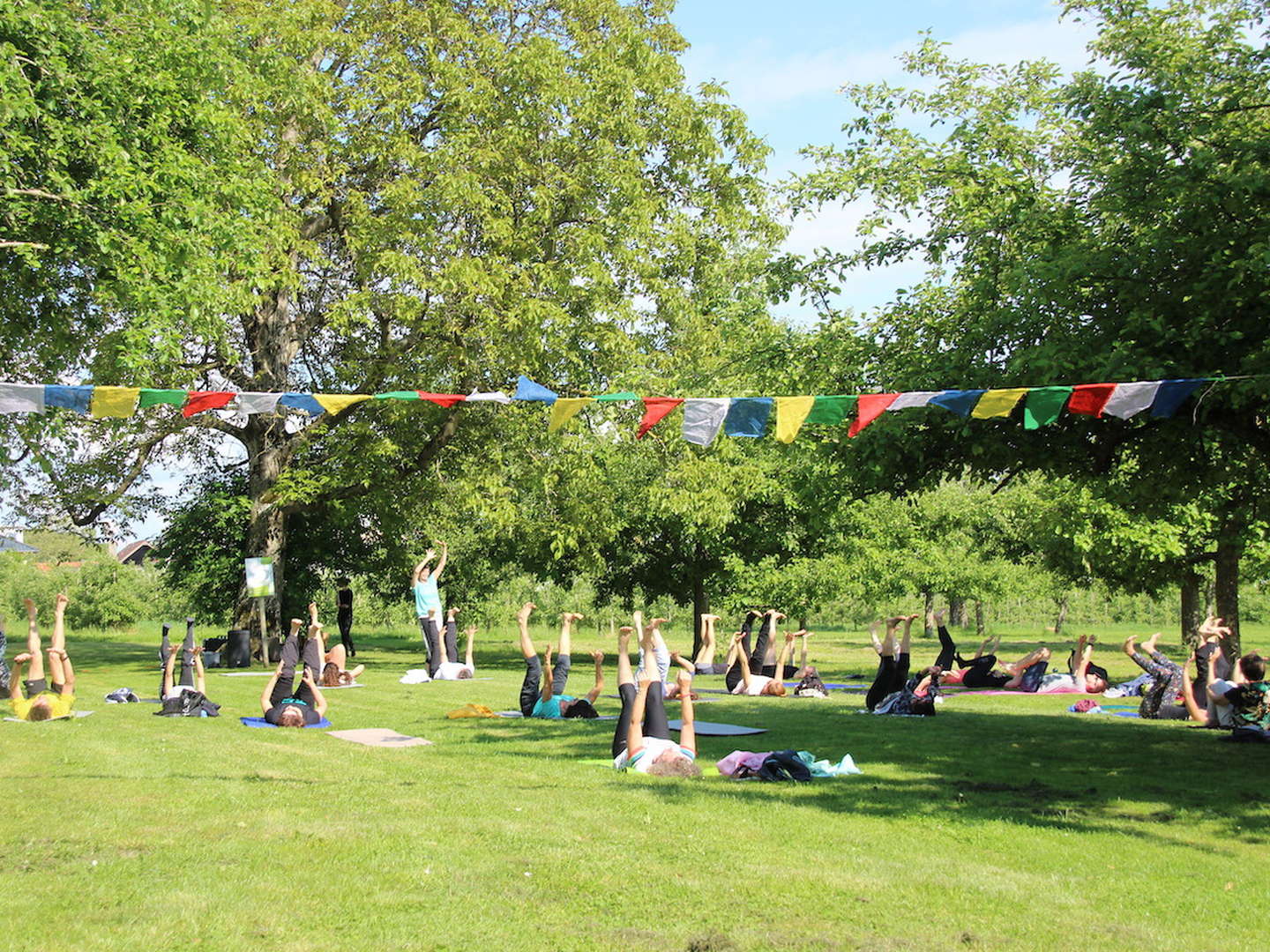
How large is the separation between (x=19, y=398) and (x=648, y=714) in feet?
21.3

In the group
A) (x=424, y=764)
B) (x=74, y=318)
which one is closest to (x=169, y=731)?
(x=424, y=764)

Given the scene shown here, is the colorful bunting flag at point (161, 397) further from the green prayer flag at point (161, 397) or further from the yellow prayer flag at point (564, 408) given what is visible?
the yellow prayer flag at point (564, 408)

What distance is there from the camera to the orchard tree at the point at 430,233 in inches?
834

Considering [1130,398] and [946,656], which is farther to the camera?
[946,656]

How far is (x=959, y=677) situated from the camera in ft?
67.7

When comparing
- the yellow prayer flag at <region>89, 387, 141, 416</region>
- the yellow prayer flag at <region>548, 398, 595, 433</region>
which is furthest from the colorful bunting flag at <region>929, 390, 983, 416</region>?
the yellow prayer flag at <region>89, 387, 141, 416</region>

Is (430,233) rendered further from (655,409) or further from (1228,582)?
(1228,582)

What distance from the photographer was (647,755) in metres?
10.0

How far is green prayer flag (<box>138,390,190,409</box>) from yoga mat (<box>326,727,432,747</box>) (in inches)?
157

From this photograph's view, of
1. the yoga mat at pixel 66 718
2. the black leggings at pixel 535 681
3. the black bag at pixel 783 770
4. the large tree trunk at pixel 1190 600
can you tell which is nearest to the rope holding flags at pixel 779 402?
the black bag at pixel 783 770

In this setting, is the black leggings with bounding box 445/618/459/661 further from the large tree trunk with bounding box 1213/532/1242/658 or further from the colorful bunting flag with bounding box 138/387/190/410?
the large tree trunk with bounding box 1213/532/1242/658

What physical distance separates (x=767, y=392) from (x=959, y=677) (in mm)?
9309

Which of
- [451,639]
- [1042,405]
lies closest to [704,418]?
[1042,405]

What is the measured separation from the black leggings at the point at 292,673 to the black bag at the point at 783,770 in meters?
6.24
